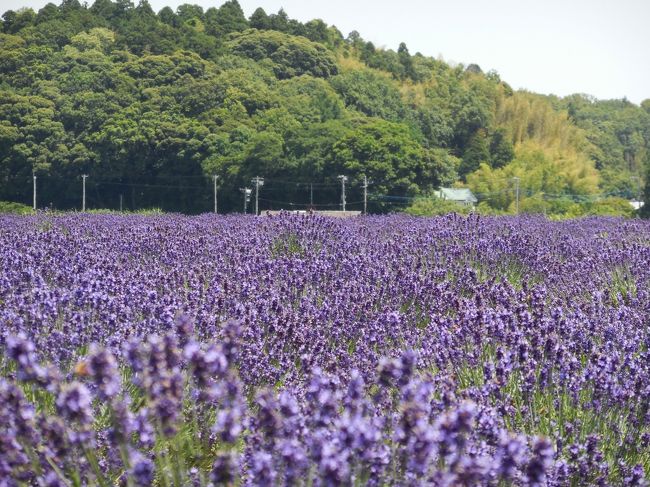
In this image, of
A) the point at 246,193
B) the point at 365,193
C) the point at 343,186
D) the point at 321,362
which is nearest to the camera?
the point at 321,362

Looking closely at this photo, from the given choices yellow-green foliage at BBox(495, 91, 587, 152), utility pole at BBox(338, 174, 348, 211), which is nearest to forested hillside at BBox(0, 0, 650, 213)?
yellow-green foliage at BBox(495, 91, 587, 152)

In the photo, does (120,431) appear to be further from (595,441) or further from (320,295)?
(320,295)

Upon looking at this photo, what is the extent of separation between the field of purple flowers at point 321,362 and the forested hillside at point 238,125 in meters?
37.3

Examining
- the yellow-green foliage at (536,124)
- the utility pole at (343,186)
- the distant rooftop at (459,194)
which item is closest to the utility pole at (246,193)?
the utility pole at (343,186)

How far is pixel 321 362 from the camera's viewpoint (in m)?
4.14

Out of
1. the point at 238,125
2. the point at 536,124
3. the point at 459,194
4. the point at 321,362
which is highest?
the point at 536,124

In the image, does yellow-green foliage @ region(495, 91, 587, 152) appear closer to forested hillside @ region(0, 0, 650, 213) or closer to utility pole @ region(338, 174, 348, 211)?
forested hillside @ region(0, 0, 650, 213)

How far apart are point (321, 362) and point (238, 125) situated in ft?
160

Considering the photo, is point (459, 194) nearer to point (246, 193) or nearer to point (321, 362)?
point (246, 193)

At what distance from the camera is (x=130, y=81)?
62094 mm

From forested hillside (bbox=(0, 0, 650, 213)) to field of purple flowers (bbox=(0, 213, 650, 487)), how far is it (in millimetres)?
37302

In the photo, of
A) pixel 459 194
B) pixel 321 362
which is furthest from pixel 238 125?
pixel 321 362

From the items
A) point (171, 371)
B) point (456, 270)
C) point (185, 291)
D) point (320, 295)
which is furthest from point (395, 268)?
point (171, 371)

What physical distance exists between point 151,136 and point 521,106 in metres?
47.8
